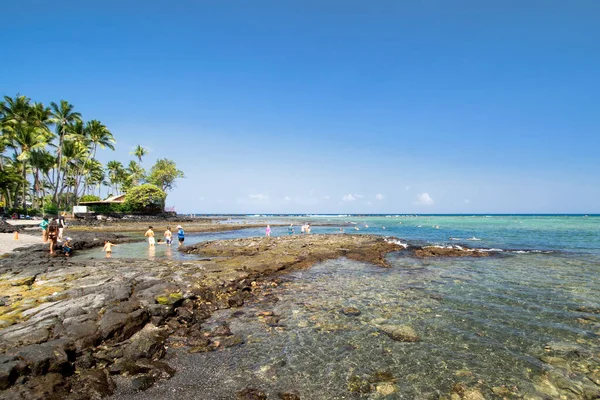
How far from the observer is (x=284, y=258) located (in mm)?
21656

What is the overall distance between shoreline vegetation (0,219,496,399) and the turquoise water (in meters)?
0.83

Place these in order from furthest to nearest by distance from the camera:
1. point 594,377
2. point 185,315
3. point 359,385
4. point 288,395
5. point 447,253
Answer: point 447,253 → point 185,315 → point 594,377 → point 359,385 → point 288,395

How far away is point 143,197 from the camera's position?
82312 millimetres

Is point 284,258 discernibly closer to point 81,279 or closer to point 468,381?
point 81,279

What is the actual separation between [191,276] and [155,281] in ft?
6.25

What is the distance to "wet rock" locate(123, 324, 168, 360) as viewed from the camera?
765cm

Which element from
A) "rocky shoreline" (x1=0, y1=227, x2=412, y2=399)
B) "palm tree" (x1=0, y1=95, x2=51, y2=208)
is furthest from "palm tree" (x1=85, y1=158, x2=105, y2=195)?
"rocky shoreline" (x1=0, y1=227, x2=412, y2=399)

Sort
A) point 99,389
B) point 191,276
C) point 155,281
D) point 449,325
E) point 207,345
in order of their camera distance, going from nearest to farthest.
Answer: point 99,389
point 207,345
point 449,325
point 155,281
point 191,276

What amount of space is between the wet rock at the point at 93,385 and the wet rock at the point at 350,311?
7.68 metres

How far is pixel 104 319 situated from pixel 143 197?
82.9 meters

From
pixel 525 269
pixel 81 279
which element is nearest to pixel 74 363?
pixel 81 279

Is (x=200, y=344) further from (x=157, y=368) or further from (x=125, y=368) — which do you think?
(x=125, y=368)

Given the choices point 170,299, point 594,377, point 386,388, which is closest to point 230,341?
point 170,299

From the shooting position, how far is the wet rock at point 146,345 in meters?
7.65
